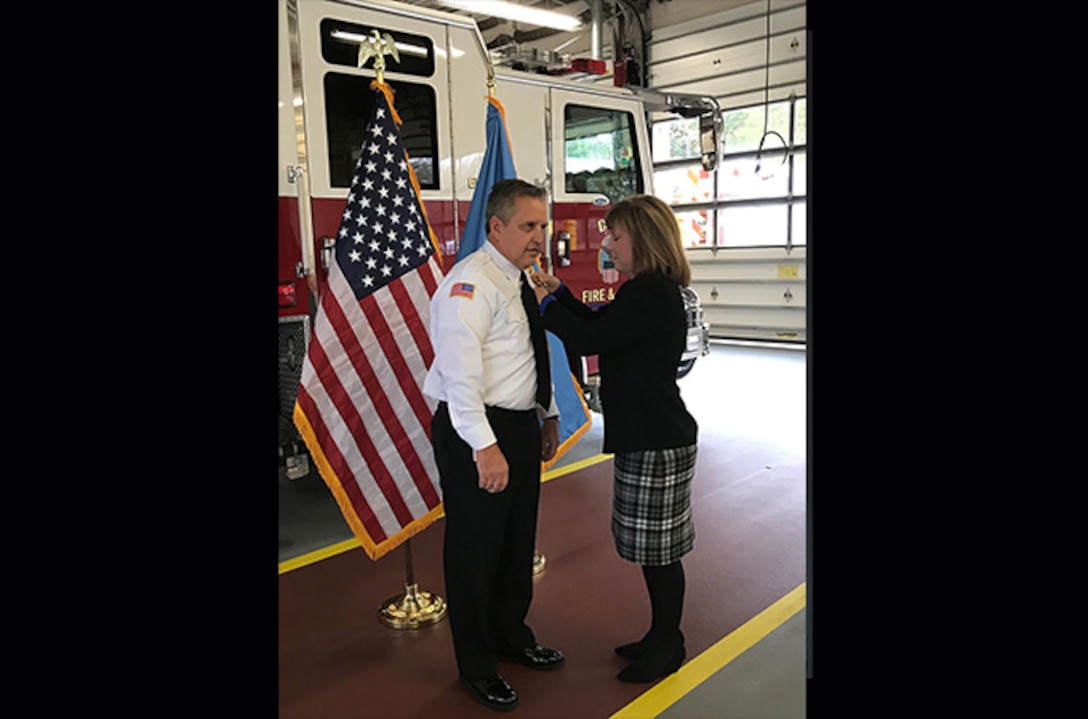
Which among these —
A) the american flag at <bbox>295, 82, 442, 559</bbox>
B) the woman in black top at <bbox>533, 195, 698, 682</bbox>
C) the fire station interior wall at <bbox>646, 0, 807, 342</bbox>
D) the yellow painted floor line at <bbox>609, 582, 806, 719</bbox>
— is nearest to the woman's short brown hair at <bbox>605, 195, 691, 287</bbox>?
the woman in black top at <bbox>533, 195, 698, 682</bbox>

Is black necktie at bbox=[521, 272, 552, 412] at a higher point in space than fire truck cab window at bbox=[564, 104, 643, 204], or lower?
lower

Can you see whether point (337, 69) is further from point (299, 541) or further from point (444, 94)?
point (299, 541)

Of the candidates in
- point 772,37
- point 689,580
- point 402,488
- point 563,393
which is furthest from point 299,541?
point 772,37

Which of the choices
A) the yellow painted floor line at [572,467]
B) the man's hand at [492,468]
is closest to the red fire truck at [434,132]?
the yellow painted floor line at [572,467]

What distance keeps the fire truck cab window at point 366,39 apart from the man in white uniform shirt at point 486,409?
1907 mm

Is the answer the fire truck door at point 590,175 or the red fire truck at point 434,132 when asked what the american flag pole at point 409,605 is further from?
the fire truck door at point 590,175

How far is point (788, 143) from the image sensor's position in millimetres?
11656

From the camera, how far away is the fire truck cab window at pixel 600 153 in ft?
20.1

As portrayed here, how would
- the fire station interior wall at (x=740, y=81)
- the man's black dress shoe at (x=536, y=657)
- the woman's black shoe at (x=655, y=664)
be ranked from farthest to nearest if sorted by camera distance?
the fire station interior wall at (x=740, y=81)
the man's black dress shoe at (x=536, y=657)
the woman's black shoe at (x=655, y=664)

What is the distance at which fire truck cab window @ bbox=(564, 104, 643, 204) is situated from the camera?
614cm

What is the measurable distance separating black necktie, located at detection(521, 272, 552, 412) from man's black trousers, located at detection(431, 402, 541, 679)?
0.09m

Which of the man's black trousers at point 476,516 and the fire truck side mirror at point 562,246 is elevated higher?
the fire truck side mirror at point 562,246

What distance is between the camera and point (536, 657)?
121 inches

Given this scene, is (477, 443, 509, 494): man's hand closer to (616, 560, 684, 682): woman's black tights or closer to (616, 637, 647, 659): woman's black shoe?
(616, 560, 684, 682): woman's black tights
